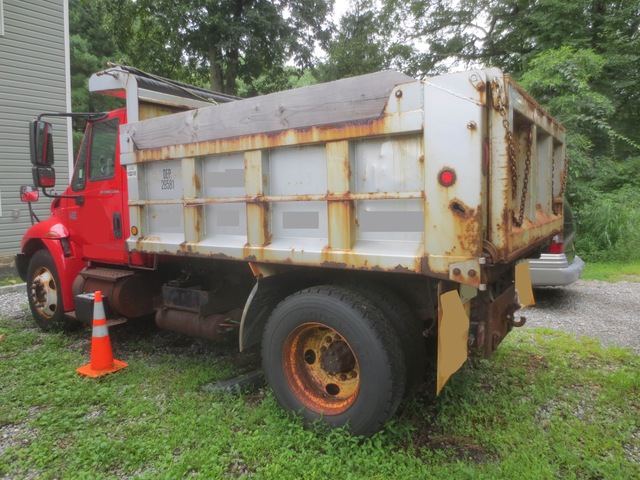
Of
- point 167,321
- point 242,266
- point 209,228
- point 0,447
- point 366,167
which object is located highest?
point 366,167

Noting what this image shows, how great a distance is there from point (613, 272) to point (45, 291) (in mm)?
9877

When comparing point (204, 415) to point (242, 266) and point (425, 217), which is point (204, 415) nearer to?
point (242, 266)

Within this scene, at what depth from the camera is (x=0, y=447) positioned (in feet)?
9.40

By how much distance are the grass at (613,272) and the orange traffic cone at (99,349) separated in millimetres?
8327

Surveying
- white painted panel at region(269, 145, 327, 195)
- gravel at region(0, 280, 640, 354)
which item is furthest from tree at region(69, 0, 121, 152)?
white painted panel at region(269, 145, 327, 195)

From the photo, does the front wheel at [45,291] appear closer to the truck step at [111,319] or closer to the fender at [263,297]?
the truck step at [111,319]

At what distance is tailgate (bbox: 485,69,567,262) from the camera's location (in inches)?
89.2

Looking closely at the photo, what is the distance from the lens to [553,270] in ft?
18.8

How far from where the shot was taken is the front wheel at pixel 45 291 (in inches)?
194

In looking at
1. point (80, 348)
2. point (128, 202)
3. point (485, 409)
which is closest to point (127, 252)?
point (128, 202)

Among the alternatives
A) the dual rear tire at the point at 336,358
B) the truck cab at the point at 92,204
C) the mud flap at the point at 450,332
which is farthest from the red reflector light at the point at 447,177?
the truck cab at the point at 92,204

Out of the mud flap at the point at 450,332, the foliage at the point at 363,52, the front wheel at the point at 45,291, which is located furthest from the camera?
the foliage at the point at 363,52

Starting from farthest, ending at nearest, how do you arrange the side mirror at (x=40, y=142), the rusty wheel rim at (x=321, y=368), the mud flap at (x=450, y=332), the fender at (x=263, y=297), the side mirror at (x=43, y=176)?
the side mirror at (x=43, y=176)
the side mirror at (x=40, y=142)
the fender at (x=263, y=297)
the rusty wheel rim at (x=321, y=368)
the mud flap at (x=450, y=332)

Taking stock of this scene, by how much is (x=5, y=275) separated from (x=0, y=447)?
811 centimetres
